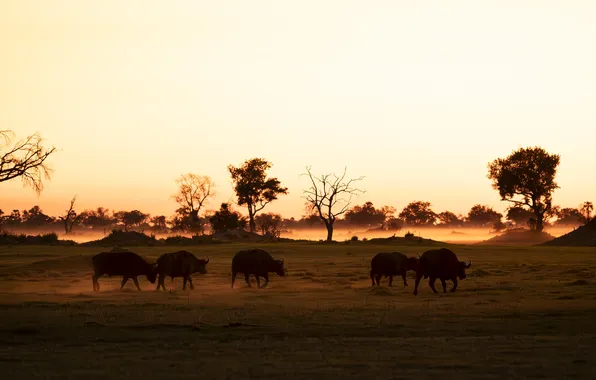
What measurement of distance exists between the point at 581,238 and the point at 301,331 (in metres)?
77.3

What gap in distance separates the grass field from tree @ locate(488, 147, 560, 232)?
272 feet

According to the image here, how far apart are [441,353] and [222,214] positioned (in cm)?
10246

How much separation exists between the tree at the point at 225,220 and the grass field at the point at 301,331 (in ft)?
267

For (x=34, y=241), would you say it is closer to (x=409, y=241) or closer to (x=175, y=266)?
(x=409, y=241)

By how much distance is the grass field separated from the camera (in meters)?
12.7

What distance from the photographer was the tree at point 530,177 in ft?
368

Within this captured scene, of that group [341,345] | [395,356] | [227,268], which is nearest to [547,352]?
[395,356]

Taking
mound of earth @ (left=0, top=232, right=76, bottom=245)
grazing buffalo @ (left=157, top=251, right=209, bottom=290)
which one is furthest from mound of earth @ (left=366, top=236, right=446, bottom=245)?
grazing buffalo @ (left=157, top=251, right=209, bottom=290)

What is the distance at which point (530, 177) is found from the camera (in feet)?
370

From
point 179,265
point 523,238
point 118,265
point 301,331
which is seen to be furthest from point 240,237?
point 301,331

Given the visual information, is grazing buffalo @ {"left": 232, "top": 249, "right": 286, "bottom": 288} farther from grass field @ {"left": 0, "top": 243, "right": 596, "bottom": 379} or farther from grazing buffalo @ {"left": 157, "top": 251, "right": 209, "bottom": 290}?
grazing buffalo @ {"left": 157, "top": 251, "right": 209, "bottom": 290}

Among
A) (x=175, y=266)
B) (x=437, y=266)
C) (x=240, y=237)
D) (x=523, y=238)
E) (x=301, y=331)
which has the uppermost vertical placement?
(x=240, y=237)

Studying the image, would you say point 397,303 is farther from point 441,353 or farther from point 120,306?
point 441,353

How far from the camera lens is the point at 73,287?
31.8 metres
